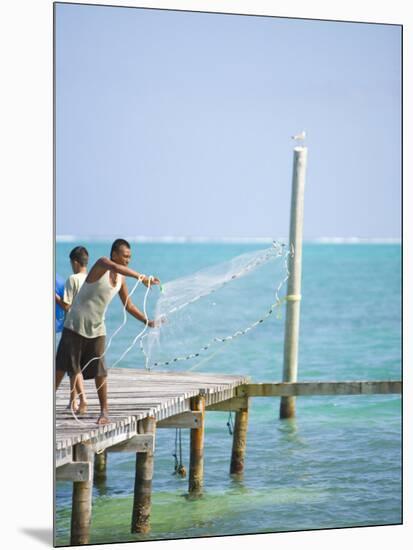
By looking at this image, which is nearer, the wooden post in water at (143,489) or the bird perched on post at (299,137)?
the wooden post in water at (143,489)

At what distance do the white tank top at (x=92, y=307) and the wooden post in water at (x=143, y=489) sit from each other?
90 cm

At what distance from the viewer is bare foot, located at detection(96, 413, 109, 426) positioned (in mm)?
10453

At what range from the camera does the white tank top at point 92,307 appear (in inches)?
411

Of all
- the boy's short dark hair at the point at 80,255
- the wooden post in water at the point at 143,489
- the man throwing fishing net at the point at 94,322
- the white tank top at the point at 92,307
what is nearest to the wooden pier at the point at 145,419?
the wooden post in water at the point at 143,489

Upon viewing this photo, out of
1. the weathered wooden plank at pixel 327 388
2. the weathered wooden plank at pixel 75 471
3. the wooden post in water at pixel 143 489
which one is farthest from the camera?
the weathered wooden plank at pixel 327 388

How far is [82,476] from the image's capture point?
10258 millimetres

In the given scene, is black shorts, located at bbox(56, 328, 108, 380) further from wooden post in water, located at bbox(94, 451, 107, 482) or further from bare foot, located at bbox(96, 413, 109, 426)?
wooden post in water, located at bbox(94, 451, 107, 482)

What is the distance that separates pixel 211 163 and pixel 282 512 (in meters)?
2.42

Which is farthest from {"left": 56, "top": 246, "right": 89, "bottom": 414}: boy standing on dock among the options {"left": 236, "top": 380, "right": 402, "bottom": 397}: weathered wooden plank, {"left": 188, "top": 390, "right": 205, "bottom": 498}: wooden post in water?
{"left": 236, "top": 380, "right": 402, "bottom": 397}: weathered wooden plank

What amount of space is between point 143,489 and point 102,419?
35.2 inches

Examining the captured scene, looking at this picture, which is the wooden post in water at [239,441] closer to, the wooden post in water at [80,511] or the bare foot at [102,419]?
the bare foot at [102,419]

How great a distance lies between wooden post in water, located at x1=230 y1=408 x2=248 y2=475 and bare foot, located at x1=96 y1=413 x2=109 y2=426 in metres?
2.55
